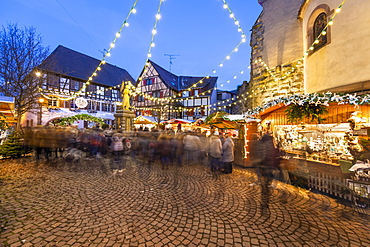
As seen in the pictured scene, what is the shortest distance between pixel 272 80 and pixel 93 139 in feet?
40.0

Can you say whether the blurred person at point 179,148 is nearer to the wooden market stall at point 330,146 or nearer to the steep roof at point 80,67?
the wooden market stall at point 330,146

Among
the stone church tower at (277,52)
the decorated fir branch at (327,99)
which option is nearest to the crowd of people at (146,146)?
the decorated fir branch at (327,99)

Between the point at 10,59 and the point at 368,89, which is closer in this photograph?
the point at 368,89

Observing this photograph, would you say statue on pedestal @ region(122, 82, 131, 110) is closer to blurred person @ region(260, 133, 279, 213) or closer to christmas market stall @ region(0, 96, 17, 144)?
christmas market stall @ region(0, 96, 17, 144)

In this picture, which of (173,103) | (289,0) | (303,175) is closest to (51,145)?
(303,175)

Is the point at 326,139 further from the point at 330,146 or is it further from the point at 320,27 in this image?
the point at 320,27

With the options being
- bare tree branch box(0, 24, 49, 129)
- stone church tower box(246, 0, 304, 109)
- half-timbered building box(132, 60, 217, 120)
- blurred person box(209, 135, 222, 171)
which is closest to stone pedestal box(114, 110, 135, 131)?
bare tree branch box(0, 24, 49, 129)

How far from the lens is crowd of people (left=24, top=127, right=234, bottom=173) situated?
7.34 meters

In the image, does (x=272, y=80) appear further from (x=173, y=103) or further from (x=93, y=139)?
(x=173, y=103)

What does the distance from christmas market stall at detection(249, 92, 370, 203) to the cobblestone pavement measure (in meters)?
0.59

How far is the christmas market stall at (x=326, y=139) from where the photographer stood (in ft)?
14.9

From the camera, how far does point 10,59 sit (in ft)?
36.5

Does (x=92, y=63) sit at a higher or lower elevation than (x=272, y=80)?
higher

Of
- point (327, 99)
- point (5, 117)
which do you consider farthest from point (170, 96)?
point (327, 99)
